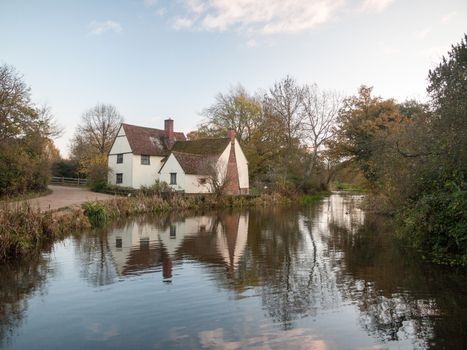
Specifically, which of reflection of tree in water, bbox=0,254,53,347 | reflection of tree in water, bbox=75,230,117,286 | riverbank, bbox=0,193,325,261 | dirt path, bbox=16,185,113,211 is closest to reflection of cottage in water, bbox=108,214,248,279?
reflection of tree in water, bbox=75,230,117,286

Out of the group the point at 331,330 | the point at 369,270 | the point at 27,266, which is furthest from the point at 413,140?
the point at 27,266

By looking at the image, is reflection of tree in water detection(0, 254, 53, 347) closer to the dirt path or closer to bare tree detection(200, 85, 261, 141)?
the dirt path

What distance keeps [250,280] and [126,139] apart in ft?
112

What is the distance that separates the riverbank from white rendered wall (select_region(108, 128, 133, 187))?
11720 millimetres

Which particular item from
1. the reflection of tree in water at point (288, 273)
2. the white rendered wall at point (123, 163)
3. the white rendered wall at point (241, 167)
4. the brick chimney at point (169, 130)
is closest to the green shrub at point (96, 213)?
the reflection of tree in water at point (288, 273)

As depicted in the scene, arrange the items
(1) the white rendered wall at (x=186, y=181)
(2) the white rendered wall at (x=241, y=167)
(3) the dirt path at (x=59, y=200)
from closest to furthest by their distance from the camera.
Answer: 1. (3) the dirt path at (x=59, y=200)
2. (1) the white rendered wall at (x=186, y=181)
3. (2) the white rendered wall at (x=241, y=167)

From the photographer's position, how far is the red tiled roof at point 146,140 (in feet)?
135

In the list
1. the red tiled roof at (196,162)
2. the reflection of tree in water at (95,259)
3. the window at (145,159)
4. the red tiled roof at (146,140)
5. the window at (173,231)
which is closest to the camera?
the reflection of tree in water at (95,259)

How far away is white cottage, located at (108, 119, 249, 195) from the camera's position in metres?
37.2

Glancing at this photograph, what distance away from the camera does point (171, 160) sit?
38094 mm

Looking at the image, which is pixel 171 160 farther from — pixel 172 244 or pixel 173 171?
pixel 172 244

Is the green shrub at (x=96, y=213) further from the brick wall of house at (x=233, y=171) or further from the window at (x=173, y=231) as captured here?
the brick wall of house at (x=233, y=171)

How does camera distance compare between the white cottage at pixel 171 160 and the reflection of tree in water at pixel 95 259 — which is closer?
the reflection of tree in water at pixel 95 259

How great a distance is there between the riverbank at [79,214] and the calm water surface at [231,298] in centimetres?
83
